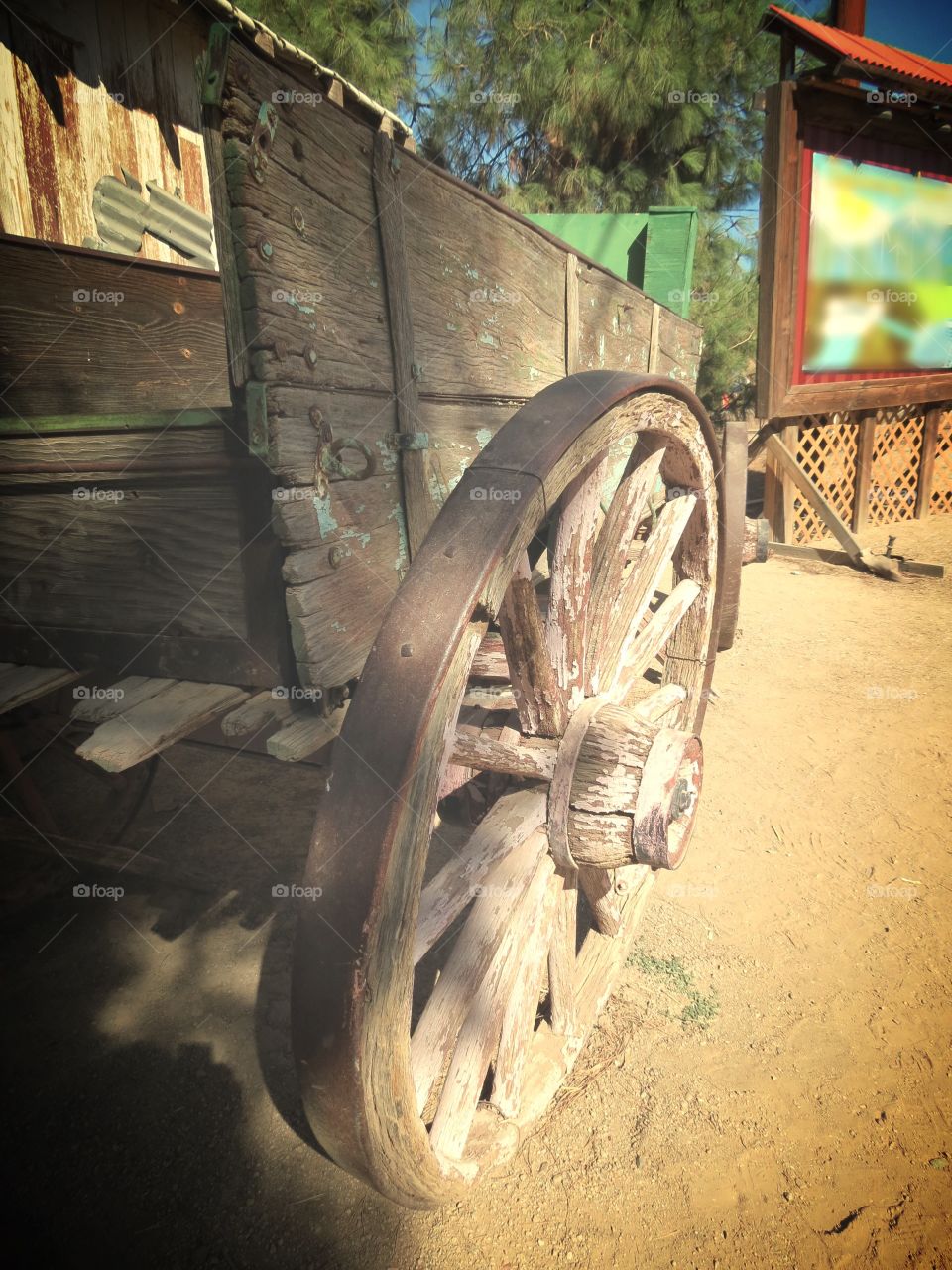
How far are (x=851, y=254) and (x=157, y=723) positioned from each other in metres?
7.07

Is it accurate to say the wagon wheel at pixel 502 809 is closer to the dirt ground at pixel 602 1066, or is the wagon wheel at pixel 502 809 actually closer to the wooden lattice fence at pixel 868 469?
the dirt ground at pixel 602 1066

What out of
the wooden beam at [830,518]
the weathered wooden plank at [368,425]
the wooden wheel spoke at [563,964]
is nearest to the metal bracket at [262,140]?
the weathered wooden plank at [368,425]

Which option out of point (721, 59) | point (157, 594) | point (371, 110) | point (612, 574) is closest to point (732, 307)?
point (721, 59)

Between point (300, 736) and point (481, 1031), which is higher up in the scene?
point (300, 736)

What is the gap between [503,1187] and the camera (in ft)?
4.53

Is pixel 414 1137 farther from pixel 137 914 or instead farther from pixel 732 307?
pixel 732 307

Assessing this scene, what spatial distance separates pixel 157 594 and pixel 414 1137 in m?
1.08

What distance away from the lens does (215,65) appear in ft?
3.16

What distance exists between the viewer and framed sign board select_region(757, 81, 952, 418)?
18.0ft

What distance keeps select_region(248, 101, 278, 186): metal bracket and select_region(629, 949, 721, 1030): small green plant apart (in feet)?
6.50

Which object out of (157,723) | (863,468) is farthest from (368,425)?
(863,468)

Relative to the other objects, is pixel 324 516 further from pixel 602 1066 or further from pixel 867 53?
pixel 867 53

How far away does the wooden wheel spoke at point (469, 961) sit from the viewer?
110cm

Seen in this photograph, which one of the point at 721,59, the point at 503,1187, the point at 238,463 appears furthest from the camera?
the point at 721,59
